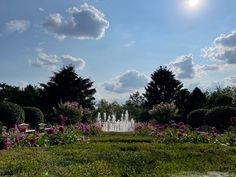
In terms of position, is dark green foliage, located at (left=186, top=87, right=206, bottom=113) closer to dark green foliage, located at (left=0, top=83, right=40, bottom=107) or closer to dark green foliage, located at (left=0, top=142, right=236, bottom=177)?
dark green foliage, located at (left=0, top=83, right=40, bottom=107)

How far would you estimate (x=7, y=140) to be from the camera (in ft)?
33.2

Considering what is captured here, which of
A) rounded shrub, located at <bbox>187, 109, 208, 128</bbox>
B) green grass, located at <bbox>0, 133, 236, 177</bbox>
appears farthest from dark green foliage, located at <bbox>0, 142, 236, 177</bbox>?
rounded shrub, located at <bbox>187, 109, 208, 128</bbox>

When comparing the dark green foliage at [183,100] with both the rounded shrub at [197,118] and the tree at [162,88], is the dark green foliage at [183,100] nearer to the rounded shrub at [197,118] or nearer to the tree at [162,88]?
the tree at [162,88]

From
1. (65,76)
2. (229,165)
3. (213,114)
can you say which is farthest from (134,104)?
(229,165)

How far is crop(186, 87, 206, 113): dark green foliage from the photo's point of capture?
35.9 meters

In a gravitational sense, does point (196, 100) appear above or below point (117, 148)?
above

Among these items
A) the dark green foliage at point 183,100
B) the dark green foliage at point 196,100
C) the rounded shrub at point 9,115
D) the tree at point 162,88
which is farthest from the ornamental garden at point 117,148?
the tree at point 162,88

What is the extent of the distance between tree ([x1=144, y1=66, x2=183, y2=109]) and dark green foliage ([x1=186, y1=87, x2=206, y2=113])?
496cm

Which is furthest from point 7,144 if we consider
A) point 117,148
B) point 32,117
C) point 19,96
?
point 19,96

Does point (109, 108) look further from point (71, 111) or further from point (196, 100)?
point (71, 111)

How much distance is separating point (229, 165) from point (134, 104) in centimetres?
4392

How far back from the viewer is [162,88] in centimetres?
4300

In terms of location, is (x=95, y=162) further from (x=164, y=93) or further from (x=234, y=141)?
(x=164, y=93)

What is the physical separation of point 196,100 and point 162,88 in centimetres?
717
